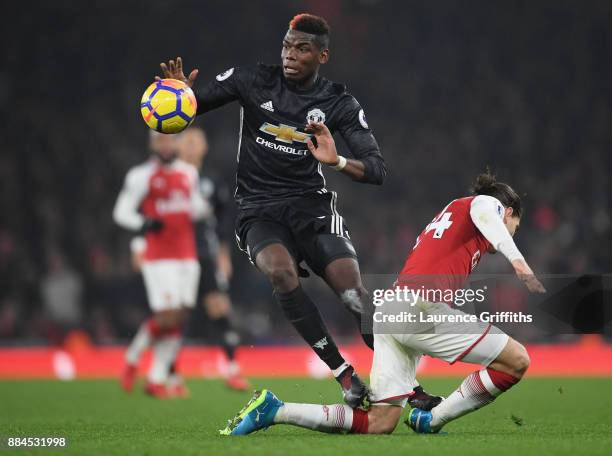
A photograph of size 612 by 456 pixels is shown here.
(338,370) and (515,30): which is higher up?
(515,30)

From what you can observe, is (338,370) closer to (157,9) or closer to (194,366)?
(194,366)

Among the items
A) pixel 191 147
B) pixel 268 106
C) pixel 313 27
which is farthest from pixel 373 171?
pixel 191 147

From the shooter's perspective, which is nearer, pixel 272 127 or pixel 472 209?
pixel 472 209

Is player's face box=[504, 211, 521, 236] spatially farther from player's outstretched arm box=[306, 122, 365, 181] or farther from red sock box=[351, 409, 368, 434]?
red sock box=[351, 409, 368, 434]

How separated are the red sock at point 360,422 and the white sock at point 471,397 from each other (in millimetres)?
402

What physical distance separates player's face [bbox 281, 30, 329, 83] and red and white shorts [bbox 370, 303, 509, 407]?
1656 mm

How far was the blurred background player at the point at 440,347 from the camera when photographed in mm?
5449

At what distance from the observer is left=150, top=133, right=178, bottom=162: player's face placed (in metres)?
10.3

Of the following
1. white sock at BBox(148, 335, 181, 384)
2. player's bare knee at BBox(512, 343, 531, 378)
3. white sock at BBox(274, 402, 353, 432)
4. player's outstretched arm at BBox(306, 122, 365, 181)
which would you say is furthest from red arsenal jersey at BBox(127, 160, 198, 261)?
player's bare knee at BBox(512, 343, 531, 378)

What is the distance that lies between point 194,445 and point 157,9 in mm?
13723

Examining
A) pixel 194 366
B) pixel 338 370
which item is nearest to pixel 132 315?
pixel 194 366

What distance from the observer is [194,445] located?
201 inches

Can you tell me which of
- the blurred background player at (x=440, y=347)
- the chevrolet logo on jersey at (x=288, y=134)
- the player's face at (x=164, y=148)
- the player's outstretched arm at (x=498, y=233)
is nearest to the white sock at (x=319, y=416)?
the blurred background player at (x=440, y=347)

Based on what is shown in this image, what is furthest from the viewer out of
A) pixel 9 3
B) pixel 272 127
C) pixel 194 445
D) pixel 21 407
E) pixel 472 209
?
Result: pixel 9 3
